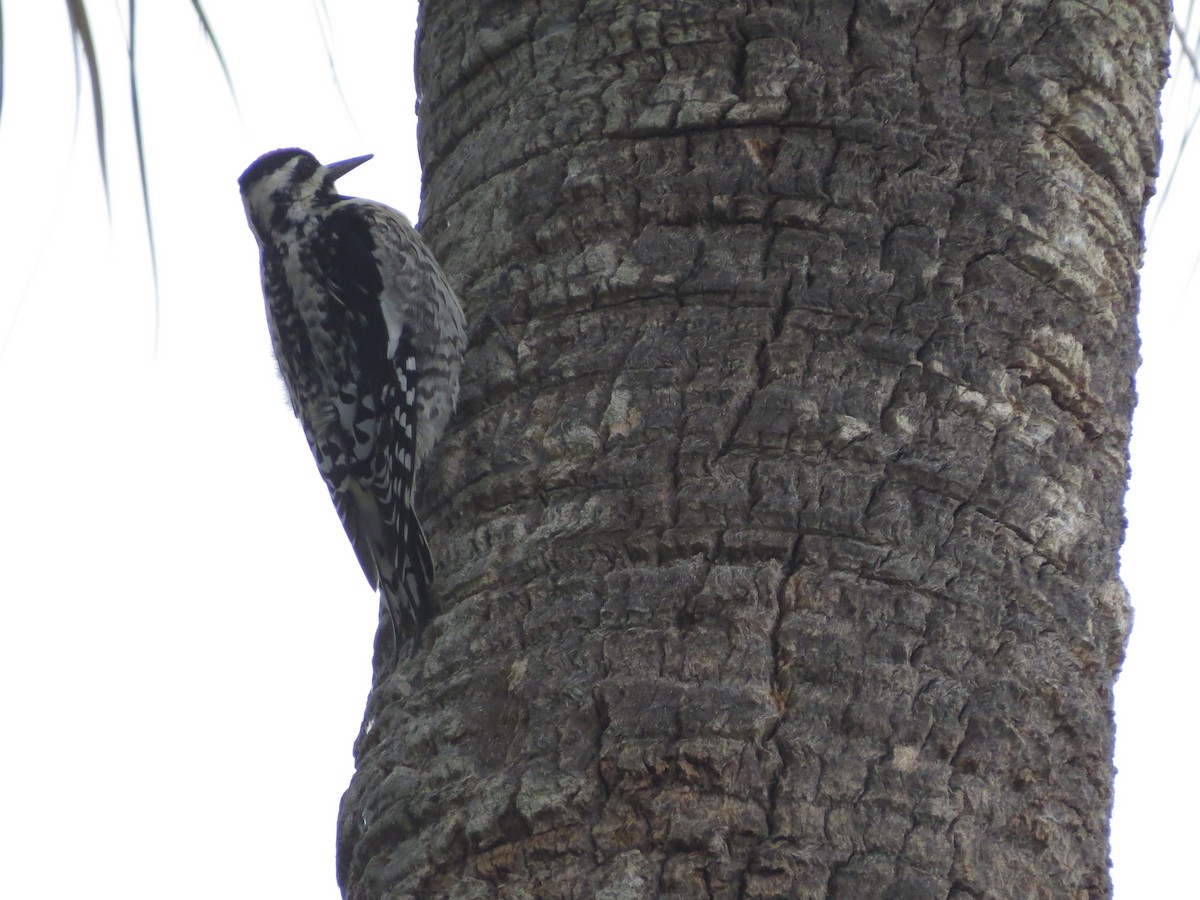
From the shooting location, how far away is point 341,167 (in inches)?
199

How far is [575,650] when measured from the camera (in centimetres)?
225

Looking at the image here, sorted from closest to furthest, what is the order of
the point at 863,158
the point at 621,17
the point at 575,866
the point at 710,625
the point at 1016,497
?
the point at 575,866 < the point at 710,625 < the point at 1016,497 < the point at 863,158 < the point at 621,17

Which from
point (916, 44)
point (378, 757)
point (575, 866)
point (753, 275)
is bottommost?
point (575, 866)

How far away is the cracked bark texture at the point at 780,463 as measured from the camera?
6.92 ft

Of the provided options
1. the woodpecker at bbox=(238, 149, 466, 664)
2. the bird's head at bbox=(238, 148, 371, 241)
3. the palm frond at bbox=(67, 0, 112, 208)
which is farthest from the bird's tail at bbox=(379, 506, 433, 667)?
the bird's head at bbox=(238, 148, 371, 241)

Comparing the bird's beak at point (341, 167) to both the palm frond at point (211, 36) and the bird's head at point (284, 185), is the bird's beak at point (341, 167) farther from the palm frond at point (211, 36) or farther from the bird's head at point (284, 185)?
the palm frond at point (211, 36)

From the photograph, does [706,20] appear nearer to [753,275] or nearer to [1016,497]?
[753,275]

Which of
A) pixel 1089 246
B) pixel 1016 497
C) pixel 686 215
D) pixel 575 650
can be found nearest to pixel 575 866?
pixel 575 650

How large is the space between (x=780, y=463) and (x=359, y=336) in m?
2.20

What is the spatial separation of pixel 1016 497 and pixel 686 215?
0.73m

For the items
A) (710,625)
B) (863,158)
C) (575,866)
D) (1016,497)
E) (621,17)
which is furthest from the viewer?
(621,17)

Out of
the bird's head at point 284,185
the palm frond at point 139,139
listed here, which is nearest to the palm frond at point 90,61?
the palm frond at point 139,139

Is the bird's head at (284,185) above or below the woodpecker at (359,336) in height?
above

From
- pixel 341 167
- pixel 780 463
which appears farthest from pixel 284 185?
pixel 780 463
